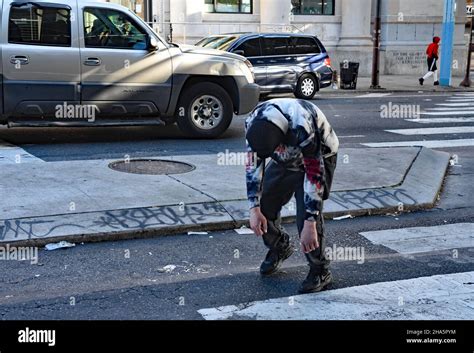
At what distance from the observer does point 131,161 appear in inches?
341

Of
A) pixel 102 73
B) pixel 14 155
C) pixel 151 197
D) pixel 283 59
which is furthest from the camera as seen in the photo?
pixel 283 59

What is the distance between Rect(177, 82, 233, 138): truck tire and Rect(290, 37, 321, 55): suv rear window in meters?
7.49

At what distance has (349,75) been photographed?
846 inches

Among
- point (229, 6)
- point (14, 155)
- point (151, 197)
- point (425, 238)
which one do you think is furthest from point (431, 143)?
point (229, 6)

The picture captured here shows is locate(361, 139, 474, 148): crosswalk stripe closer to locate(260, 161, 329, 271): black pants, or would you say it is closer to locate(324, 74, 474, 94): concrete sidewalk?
locate(260, 161, 329, 271): black pants

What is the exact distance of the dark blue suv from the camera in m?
17.1

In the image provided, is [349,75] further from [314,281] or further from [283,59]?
[314,281]

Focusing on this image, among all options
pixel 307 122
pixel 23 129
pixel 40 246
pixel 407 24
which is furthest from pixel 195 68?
pixel 407 24

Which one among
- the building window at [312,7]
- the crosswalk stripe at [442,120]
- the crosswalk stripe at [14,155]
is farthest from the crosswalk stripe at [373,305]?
the building window at [312,7]

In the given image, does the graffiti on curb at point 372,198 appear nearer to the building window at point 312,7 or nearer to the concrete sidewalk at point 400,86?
the concrete sidewalk at point 400,86

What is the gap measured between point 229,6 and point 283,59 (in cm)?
916

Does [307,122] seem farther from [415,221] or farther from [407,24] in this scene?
[407,24]

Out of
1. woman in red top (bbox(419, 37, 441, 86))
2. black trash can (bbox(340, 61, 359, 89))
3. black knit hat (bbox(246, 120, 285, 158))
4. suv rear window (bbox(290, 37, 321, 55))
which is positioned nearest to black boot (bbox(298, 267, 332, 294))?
black knit hat (bbox(246, 120, 285, 158))

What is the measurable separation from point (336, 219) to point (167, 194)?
69.8 inches
